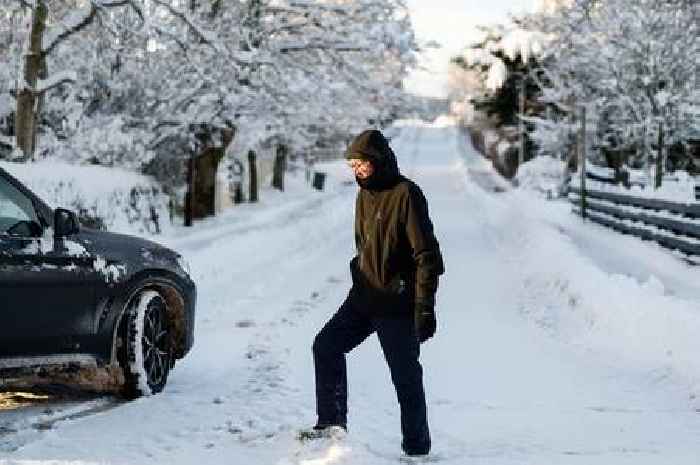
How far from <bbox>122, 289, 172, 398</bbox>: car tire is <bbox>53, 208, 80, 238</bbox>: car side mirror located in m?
0.77

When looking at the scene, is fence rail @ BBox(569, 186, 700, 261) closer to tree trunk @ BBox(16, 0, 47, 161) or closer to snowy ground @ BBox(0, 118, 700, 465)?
snowy ground @ BBox(0, 118, 700, 465)

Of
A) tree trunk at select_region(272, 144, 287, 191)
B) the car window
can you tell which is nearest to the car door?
the car window

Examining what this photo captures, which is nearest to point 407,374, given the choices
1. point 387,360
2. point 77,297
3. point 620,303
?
point 387,360

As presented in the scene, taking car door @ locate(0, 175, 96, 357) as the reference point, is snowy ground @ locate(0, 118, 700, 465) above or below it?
below

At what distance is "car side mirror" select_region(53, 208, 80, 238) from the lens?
5977 millimetres

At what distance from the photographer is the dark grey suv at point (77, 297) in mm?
5809

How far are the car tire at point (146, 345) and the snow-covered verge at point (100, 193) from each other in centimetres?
549

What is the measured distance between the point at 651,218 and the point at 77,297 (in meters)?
14.7

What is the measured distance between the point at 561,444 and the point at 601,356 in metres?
3.29

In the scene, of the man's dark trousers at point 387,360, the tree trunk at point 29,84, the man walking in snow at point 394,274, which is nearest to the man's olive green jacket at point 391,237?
the man walking in snow at point 394,274

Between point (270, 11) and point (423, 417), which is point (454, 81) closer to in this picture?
point (270, 11)

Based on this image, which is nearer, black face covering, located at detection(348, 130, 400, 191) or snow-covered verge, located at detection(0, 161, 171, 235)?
black face covering, located at detection(348, 130, 400, 191)

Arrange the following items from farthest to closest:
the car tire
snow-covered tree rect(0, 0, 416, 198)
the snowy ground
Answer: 1. snow-covered tree rect(0, 0, 416, 198)
2. the car tire
3. the snowy ground

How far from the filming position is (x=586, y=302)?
10711 millimetres
